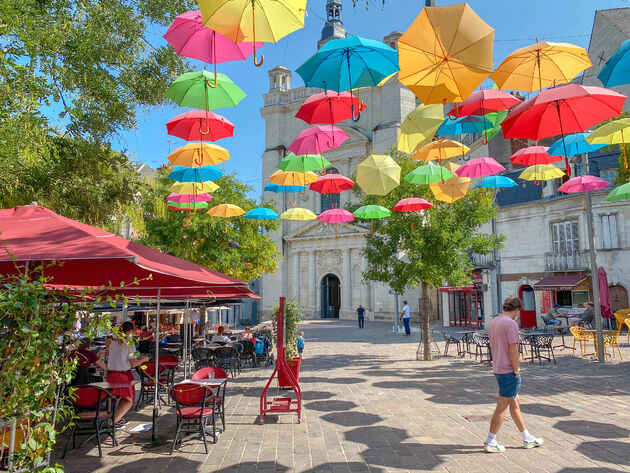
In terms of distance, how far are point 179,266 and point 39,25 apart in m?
4.28

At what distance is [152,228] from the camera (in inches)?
755

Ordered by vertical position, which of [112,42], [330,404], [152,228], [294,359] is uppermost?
[112,42]

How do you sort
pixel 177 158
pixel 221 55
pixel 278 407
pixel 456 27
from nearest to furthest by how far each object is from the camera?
pixel 456 27
pixel 221 55
pixel 278 407
pixel 177 158

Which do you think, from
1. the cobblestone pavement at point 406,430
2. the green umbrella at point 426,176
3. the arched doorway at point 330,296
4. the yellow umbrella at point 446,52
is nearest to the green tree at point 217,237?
the cobblestone pavement at point 406,430

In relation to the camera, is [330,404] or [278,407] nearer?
[278,407]

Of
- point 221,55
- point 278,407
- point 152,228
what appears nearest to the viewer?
point 221,55

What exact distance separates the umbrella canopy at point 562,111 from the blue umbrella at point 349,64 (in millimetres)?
1917

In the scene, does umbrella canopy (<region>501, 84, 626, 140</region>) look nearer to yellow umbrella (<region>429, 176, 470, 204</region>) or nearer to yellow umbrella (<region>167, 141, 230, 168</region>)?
yellow umbrella (<region>429, 176, 470, 204</region>)

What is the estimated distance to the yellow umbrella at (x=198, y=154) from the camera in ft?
32.3

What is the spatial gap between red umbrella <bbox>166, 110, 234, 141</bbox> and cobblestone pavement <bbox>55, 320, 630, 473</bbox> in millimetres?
5282

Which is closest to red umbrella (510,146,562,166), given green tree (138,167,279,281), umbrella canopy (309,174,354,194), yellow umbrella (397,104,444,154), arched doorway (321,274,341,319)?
yellow umbrella (397,104,444,154)

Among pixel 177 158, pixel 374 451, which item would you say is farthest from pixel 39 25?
pixel 374 451

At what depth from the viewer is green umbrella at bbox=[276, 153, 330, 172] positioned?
33.7ft

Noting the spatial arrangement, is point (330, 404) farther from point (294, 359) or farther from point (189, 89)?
point (189, 89)
